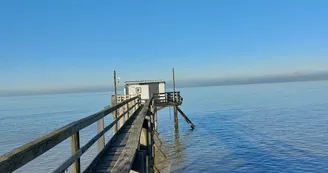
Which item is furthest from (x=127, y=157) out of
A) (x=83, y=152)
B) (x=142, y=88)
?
(x=142, y=88)

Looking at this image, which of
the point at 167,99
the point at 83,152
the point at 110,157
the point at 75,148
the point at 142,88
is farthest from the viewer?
the point at 142,88

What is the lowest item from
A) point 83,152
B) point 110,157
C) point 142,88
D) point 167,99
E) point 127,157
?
point 167,99

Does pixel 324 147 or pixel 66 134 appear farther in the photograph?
pixel 324 147

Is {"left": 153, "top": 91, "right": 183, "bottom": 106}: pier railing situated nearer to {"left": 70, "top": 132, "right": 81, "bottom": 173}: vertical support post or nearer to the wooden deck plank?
the wooden deck plank

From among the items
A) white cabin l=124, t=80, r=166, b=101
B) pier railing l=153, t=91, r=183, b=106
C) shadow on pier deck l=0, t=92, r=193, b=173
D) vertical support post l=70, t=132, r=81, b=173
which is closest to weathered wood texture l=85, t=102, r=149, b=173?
shadow on pier deck l=0, t=92, r=193, b=173

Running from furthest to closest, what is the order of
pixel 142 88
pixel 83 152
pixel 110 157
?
pixel 142 88 < pixel 110 157 < pixel 83 152

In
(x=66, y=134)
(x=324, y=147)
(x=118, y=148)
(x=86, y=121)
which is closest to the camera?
(x=66, y=134)

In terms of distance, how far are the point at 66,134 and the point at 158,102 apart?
2556 cm

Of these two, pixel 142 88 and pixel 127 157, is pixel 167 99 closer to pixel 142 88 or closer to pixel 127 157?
pixel 142 88

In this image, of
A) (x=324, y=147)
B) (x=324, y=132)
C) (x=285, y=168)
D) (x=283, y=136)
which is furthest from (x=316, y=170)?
(x=324, y=132)

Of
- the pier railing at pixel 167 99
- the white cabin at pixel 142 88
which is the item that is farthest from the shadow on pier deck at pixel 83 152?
the white cabin at pixel 142 88

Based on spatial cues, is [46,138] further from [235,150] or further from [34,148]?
[235,150]

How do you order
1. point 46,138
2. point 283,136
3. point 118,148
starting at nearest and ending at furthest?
point 46,138 → point 118,148 → point 283,136

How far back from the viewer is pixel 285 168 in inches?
643
